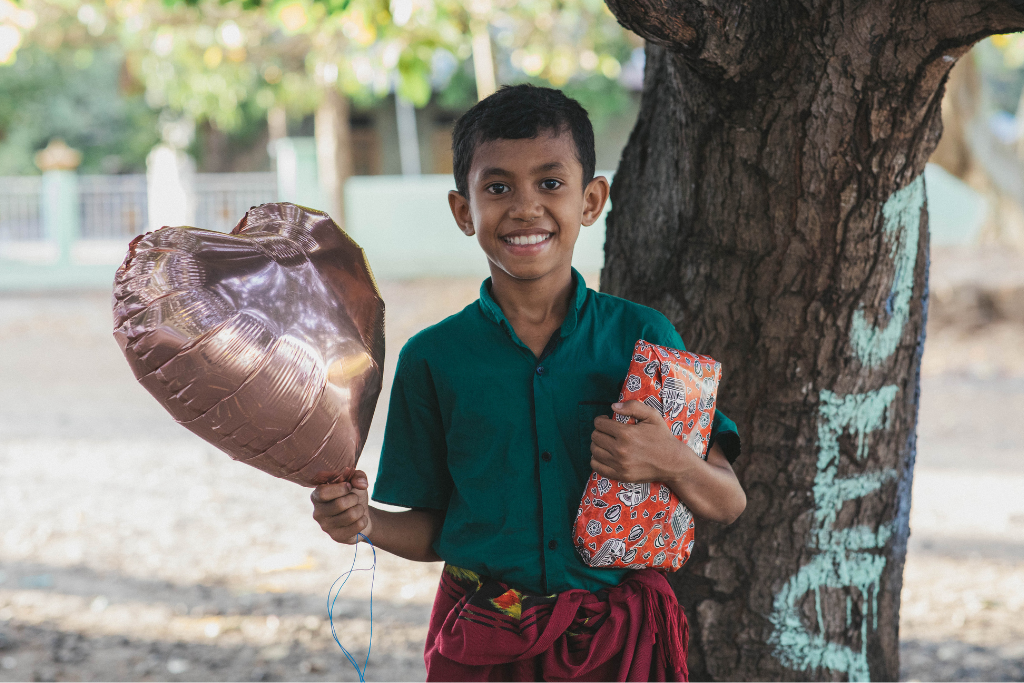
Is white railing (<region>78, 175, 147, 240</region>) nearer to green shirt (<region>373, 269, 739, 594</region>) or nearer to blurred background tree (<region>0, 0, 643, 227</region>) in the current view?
blurred background tree (<region>0, 0, 643, 227</region>)

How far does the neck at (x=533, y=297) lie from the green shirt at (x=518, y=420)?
1.1 inches

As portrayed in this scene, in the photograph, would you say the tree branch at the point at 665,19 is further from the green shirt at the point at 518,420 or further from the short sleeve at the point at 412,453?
the short sleeve at the point at 412,453

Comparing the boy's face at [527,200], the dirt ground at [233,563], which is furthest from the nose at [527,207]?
the dirt ground at [233,563]

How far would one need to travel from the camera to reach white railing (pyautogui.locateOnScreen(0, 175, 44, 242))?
1432cm

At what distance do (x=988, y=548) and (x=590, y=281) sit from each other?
24.5 feet

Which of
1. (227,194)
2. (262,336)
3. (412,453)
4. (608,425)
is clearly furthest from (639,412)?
(227,194)

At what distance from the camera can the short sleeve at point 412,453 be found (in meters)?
1.63

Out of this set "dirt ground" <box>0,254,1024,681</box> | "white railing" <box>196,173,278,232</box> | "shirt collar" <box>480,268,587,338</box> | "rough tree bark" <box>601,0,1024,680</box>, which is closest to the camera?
"shirt collar" <box>480,268,587,338</box>

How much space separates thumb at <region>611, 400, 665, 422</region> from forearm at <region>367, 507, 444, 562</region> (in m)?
0.45

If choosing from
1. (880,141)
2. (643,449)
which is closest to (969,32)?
(880,141)

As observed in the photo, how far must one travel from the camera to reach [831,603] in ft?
7.19

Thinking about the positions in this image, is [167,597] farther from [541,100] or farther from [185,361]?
[541,100]

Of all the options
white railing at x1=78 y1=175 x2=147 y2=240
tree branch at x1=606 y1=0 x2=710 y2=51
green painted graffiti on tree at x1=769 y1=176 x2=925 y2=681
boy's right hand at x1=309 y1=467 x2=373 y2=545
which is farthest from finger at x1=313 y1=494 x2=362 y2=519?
white railing at x1=78 y1=175 x2=147 y2=240

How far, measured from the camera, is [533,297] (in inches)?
62.9
